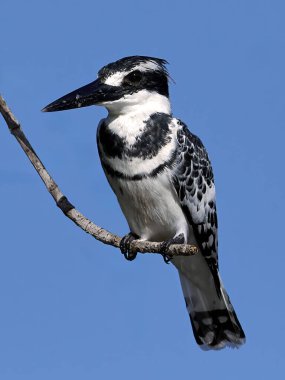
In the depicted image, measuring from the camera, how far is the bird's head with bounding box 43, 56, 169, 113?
616 centimetres

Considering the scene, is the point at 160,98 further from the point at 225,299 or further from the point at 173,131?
the point at 225,299

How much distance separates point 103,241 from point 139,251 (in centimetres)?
25

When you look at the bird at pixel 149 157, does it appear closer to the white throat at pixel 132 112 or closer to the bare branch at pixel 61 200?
the white throat at pixel 132 112

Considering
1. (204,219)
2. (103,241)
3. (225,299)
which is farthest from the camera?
(225,299)

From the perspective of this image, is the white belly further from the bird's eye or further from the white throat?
the bird's eye

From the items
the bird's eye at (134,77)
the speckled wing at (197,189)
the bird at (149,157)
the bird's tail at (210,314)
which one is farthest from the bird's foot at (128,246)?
the bird's eye at (134,77)

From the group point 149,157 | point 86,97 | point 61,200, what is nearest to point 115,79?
point 86,97

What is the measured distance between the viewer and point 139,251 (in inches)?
231

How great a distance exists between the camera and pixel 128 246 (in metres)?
6.21

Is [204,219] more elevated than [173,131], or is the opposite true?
[173,131]

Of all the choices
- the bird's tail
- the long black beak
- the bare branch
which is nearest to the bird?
the long black beak

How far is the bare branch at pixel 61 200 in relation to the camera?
228 inches

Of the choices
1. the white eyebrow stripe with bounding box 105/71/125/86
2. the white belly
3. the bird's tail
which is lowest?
the bird's tail

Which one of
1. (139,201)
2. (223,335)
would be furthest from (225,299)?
(139,201)
